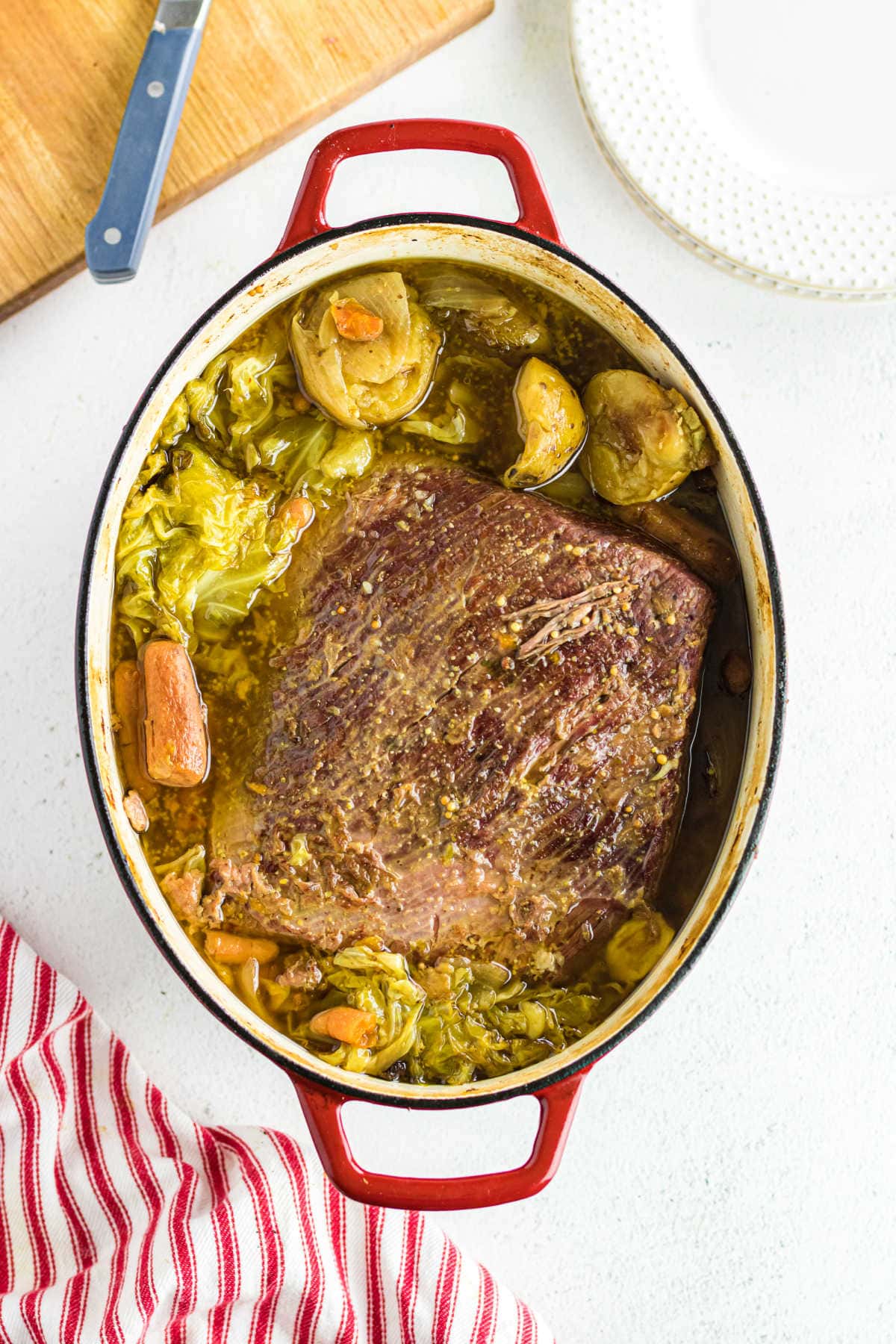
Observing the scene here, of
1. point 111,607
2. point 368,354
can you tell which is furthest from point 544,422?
point 111,607

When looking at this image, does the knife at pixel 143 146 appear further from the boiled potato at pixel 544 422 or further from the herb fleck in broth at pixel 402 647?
the boiled potato at pixel 544 422

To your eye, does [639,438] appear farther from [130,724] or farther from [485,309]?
[130,724]

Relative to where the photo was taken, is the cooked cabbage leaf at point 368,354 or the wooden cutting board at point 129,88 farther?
the wooden cutting board at point 129,88

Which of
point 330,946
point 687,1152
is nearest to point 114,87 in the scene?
point 330,946

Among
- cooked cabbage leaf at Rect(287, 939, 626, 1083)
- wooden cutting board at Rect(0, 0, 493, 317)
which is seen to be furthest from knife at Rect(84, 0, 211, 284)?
cooked cabbage leaf at Rect(287, 939, 626, 1083)

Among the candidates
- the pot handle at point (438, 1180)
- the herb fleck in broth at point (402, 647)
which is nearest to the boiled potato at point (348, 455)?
the herb fleck in broth at point (402, 647)

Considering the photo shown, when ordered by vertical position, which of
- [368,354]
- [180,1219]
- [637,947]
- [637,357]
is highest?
[637,357]

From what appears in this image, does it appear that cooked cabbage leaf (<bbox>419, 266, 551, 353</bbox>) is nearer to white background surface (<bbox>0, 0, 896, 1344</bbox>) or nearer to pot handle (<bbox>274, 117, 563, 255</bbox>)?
pot handle (<bbox>274, 117, 563, 255</bbox>)

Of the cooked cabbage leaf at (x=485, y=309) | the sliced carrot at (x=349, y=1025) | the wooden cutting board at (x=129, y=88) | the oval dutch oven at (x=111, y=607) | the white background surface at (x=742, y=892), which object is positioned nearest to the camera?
the oval dutch oven at (x=111, y=607)
